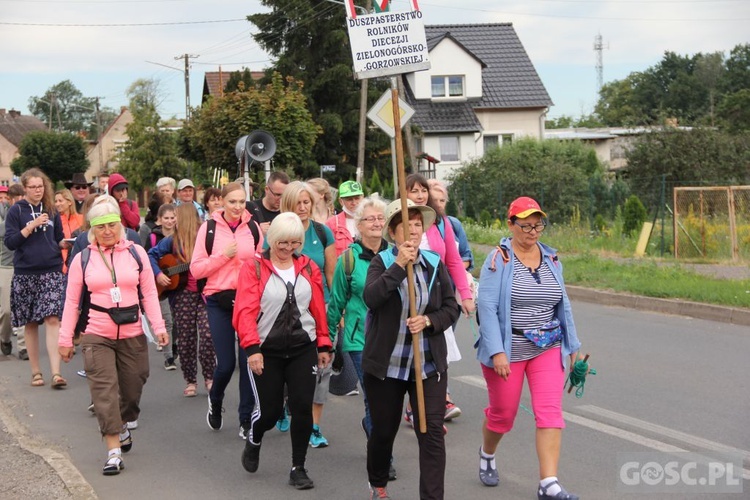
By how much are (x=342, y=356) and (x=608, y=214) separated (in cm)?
2235

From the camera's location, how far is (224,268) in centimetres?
766

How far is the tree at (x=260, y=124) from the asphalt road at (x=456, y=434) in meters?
19.1

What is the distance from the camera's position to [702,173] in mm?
28609

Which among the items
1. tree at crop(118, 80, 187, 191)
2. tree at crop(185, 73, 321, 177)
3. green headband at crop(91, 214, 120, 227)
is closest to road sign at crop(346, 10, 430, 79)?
green headband at crop(91, 214, 120, 227)

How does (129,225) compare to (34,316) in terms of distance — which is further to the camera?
(129,225)

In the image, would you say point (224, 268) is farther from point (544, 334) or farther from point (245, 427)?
point (544, 334)

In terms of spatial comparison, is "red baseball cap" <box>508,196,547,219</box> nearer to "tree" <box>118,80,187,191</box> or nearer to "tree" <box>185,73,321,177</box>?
"tree" <box>185,73,321,177</box>

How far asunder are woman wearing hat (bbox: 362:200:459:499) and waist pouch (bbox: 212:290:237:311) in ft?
7.33

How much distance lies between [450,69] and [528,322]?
156 feet

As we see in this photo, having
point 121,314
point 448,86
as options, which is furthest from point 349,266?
point 448,86

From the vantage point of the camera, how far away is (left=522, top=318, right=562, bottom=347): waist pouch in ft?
18.7

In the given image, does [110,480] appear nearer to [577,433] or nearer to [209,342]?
[209,342]

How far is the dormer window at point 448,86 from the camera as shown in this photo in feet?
172


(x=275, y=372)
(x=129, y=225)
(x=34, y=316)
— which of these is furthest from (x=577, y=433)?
(x=129, y=225)
